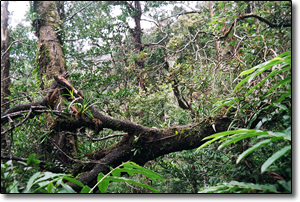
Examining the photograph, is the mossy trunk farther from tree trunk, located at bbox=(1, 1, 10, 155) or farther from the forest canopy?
tree trunk, located at bbox=(1, 1, 10, 155)

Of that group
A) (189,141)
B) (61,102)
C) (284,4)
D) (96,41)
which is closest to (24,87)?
(61,102)

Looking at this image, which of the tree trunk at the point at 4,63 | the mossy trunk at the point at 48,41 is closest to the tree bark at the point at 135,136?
the tree trunk at the point at 4,63

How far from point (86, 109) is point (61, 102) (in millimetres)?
283

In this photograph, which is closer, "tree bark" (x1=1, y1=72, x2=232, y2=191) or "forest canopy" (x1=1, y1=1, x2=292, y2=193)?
"forest canopy" (x1=1, y1=1, x2=292, y2=193)

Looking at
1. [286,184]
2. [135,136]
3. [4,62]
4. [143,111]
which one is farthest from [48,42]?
[286,184]

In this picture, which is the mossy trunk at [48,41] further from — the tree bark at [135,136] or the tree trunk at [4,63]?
the tree bark at [135,136]

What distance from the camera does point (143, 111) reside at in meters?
2.36

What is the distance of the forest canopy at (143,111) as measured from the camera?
90cm

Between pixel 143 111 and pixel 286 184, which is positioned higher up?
pixel 143 111

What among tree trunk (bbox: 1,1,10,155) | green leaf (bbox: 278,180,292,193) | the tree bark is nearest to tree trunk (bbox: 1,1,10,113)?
tree trunk (bbox: 1,1,10,155)

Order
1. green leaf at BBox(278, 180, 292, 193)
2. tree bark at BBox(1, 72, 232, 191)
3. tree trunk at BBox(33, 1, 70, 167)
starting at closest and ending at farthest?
green leaf at BBox(278, 180, 292, 193) → tree bark at BBox(1, 72, 232, 191) → tree trunk at BBox(33, 1, 70, 167)

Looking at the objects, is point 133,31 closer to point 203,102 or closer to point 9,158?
point 203,102

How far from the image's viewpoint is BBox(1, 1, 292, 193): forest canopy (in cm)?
90

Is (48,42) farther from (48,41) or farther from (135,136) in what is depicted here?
(135,136)
